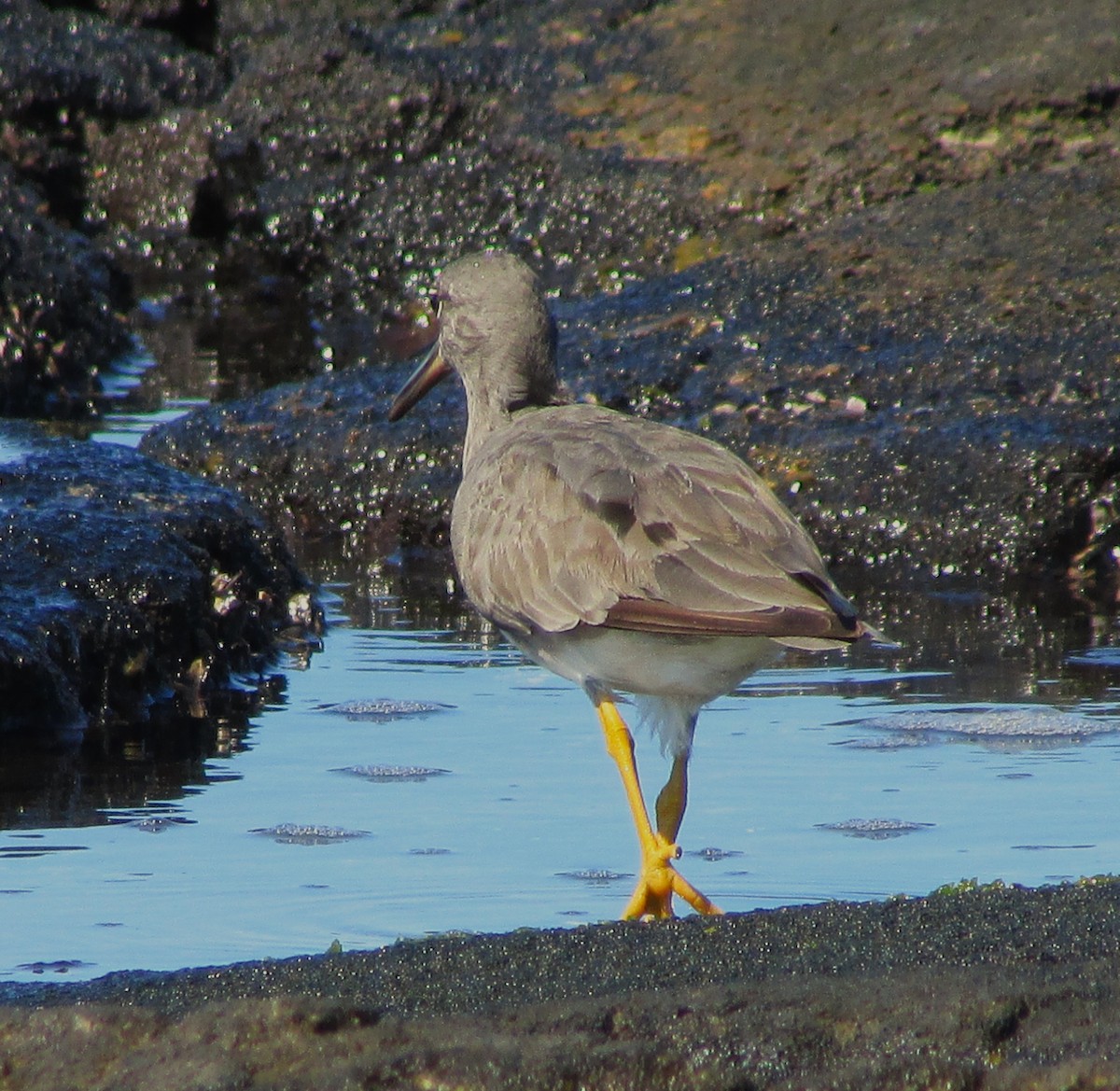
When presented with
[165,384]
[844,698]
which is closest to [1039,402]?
[844,698]

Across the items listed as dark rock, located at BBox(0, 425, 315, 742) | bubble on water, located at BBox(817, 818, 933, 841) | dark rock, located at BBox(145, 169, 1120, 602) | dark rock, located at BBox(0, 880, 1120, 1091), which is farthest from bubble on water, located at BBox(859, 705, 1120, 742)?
dark rock, located at BBox(0, 880, 1120, 1091)

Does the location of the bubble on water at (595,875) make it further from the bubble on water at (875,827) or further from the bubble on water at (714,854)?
the bubble on water at (875,827)

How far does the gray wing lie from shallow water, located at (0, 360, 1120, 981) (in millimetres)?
614

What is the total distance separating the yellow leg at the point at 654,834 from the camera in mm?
4484

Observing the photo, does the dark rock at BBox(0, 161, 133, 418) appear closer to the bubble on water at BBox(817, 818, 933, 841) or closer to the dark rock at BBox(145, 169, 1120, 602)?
the dark rock at BBox(145, 169, 1120, 602)

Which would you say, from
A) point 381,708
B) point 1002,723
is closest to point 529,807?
point 381,708

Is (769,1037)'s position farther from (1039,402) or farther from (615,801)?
(1039,402)

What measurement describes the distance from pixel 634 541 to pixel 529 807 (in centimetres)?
95

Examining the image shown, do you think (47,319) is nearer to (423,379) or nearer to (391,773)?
(423,379)

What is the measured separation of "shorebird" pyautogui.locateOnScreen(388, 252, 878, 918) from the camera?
437cm

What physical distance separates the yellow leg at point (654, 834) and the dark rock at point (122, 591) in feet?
6.07

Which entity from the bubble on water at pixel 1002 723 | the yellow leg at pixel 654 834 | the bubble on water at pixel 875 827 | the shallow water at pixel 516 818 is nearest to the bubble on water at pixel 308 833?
the shallow water at pixel 516 818

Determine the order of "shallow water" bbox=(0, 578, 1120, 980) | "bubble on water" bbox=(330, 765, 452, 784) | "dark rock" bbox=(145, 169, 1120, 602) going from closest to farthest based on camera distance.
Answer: "shallow water" bbox=(0, 578, 1120, 980) < "bubble on water" bbox=(330, 765, 452, 784) < "dark rock" bbox=(145, 169, 1120, 602)

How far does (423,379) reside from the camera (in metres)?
6.70
